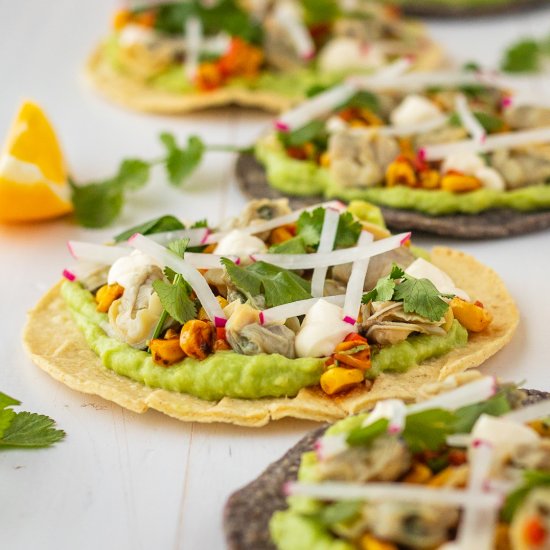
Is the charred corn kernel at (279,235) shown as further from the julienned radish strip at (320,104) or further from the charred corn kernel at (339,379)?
the julienned radish strip at (320,104)

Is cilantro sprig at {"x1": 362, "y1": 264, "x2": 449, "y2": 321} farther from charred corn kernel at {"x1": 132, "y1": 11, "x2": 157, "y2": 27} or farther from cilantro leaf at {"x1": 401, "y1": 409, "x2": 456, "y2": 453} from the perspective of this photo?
charred corn kernel at {"x1": 132, "y1": 11, "x2": 157, "y2": 27}

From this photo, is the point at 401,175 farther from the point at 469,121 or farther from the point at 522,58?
the point at 522,58

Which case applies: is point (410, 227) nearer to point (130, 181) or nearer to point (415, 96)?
point (415, 96)

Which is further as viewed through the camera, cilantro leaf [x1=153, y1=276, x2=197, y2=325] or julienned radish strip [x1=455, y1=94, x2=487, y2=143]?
julienned radish strip [x1=455, y1=94, x2=487, y2=143]

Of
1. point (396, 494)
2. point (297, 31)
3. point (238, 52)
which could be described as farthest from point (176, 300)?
point (297, 31)

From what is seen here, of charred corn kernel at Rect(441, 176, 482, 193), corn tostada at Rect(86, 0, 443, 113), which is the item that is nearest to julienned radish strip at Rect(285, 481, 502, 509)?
charred corn kernel at Rect(441, 176, 482, 193)

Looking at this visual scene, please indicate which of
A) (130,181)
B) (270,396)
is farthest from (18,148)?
(270,396)
